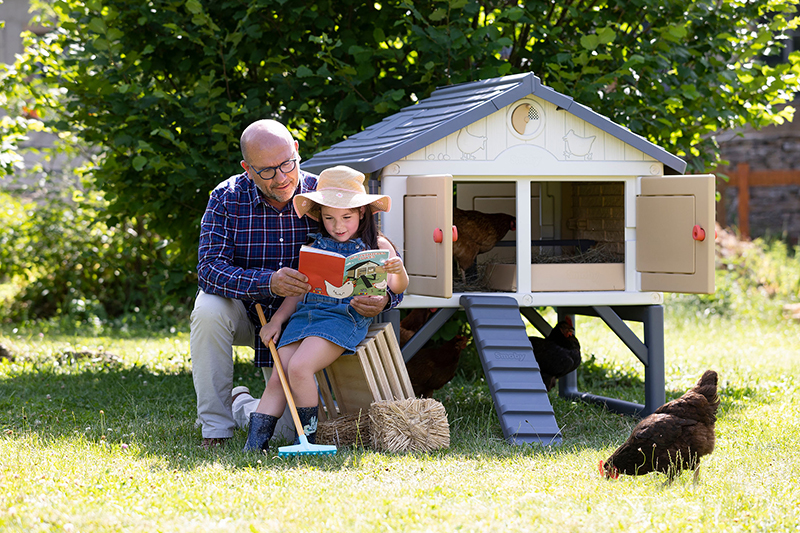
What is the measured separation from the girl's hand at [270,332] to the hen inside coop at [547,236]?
1501 millimetres

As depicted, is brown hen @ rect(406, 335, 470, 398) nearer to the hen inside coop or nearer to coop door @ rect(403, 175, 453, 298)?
the hen inside coop

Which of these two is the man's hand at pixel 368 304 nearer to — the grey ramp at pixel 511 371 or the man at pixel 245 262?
the man at pixel 245 262

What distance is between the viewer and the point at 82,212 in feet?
34.2

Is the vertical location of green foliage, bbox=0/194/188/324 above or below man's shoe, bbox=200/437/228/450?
above

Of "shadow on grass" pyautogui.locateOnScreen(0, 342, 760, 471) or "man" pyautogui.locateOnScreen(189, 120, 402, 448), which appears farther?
"man" pyautogui.locateOnScreen(189, 120, 402, 448)

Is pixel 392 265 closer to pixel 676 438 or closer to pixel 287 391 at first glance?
pixel 287 391

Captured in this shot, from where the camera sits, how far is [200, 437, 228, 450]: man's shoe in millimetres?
4062

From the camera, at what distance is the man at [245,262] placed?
13.3 feet

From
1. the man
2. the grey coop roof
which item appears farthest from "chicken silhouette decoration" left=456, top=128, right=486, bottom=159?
the man

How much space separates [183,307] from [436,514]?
766 centimetres

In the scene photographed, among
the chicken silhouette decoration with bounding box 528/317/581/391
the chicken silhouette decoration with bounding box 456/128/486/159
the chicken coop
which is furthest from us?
the chicken silhouette decoration with bounding box 528/317/581/391

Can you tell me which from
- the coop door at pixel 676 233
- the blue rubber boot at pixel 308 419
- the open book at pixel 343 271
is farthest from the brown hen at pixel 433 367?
the open book at pixel 343 271

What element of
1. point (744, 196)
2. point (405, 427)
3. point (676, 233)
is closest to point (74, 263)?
point (405, 427)

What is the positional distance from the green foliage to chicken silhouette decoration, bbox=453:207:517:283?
17.9ft
